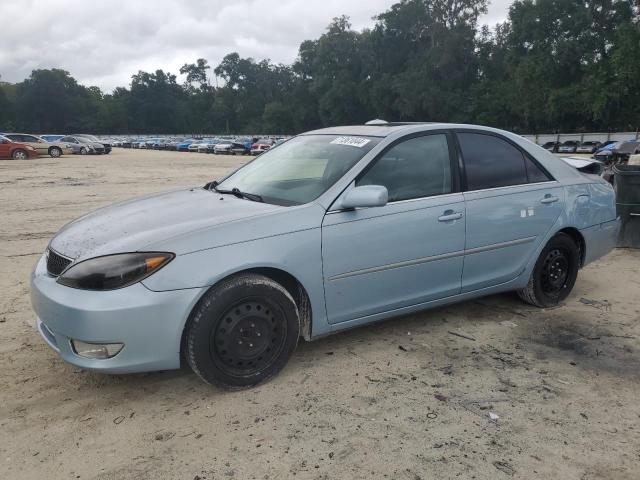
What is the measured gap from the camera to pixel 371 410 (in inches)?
122

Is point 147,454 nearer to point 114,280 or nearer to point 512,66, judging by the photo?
point 114,280

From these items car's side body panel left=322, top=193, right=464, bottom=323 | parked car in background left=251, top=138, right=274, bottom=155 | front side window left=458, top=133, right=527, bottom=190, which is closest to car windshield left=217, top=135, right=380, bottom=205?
car's side body panel left=322, top=193, right=464, bottom=323

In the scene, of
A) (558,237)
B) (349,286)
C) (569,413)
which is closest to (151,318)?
(349,286)

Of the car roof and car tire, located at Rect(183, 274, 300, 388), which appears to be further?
the car roof

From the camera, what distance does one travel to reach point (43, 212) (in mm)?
10773

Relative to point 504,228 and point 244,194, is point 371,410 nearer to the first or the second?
point 244,194

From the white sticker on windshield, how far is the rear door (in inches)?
32.3

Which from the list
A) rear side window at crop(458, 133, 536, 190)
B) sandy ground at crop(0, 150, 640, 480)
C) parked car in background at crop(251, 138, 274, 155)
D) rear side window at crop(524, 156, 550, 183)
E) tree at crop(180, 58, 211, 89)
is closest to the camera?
sandy ground at crop(0, 150, 640, 480)

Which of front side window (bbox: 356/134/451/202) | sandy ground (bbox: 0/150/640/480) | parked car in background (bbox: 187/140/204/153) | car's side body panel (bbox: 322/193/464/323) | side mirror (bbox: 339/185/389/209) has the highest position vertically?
parked car in background (bbox: 187/140/204/153)

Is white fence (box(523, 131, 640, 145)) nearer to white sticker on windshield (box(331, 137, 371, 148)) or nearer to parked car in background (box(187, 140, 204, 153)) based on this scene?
parked car in background (box(187, 140, 204, 153))

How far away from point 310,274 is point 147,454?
53.4 inches

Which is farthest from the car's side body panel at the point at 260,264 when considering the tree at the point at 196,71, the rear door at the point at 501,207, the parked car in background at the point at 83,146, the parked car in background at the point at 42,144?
the tree at the point at 196,71

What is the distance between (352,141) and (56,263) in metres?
2.16

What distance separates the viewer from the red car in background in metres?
30.0
